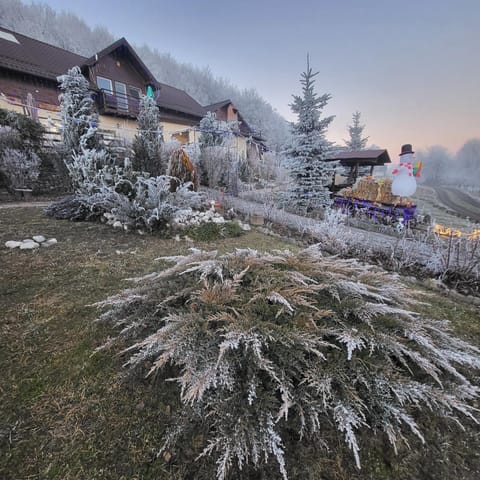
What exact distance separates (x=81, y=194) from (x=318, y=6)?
863 centimetres

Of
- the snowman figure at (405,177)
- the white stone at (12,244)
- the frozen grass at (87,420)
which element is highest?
the snowman figure at (405,177)

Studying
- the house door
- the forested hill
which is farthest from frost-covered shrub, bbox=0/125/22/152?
the forested hill

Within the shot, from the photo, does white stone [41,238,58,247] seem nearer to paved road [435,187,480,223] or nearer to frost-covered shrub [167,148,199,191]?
frost-covered shrub [167,148,199,191]

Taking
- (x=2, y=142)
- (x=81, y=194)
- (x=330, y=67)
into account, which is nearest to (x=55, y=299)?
(x=81, y=194)

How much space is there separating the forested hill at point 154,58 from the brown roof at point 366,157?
6610 mm

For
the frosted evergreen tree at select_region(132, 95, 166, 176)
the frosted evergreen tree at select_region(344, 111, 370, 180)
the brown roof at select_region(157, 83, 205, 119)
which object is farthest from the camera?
the frosted evergreen tree at select_region(344, 111, 370, 180)

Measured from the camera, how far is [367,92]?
743cm

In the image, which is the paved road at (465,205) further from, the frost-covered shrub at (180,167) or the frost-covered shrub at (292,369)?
the frost-covered shrub at (292,369)

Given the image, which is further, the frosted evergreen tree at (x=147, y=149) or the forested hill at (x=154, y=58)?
the forested hill at (x=154, y=58)

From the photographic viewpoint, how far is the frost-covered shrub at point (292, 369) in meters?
0.87

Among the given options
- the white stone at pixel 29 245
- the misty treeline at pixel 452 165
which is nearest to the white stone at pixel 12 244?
the white stone at pixel 29 245

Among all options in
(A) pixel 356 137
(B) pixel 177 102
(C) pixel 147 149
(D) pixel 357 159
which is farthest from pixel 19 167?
(A) pixel 356 137

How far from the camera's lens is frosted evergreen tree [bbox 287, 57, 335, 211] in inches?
264

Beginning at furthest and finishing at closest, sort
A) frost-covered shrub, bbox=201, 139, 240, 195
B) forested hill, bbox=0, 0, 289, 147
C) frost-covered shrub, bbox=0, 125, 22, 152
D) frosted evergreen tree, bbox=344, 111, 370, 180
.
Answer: forested hill, bbox=0, 0, 289, 147, frosted evergreen tree, bbox=344, 111, 370, 180, frost-covered shrub, bbox=201, 139, 240, 195, frost-covered shrub, bbox=0, 125, 22, 152
